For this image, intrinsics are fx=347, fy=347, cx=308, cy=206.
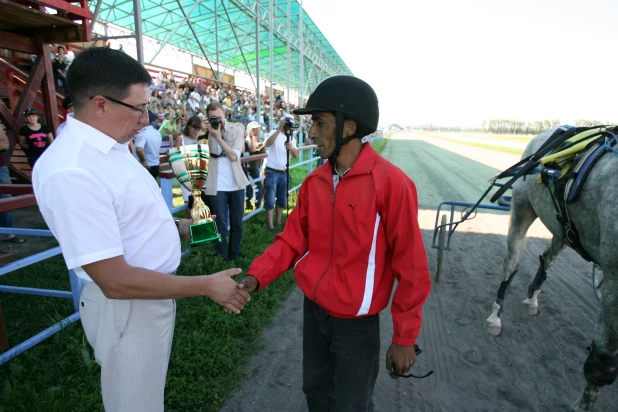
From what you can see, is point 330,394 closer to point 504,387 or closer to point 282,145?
point 504,387

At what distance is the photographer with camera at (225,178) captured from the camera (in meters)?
4.55

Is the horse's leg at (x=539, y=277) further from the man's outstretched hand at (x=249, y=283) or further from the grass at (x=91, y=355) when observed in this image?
the man's outstretched hand at (x=249, y=283)

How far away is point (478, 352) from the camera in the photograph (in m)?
3.31

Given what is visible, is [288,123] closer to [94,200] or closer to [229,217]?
[229,217]

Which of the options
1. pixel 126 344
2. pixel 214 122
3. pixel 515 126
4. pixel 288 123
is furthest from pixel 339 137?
pixel 515 126

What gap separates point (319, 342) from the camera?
2.07 m

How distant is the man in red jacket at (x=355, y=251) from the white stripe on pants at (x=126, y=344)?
506 millimetres

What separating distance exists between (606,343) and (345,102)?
2.44 meters

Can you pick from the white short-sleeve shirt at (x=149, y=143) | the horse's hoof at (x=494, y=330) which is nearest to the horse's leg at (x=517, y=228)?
the horse's hoof at (x=494, y=330)

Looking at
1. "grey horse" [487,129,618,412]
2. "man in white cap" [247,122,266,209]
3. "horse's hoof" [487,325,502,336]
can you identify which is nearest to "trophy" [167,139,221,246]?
"grey horse" [487,129,618,412]

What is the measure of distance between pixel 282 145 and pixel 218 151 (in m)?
2.09

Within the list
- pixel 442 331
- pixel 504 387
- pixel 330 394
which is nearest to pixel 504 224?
pixel 442 331

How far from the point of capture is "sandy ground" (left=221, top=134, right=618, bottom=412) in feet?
8.91

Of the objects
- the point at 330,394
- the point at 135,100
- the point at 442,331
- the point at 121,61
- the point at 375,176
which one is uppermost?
the point at 121,61
